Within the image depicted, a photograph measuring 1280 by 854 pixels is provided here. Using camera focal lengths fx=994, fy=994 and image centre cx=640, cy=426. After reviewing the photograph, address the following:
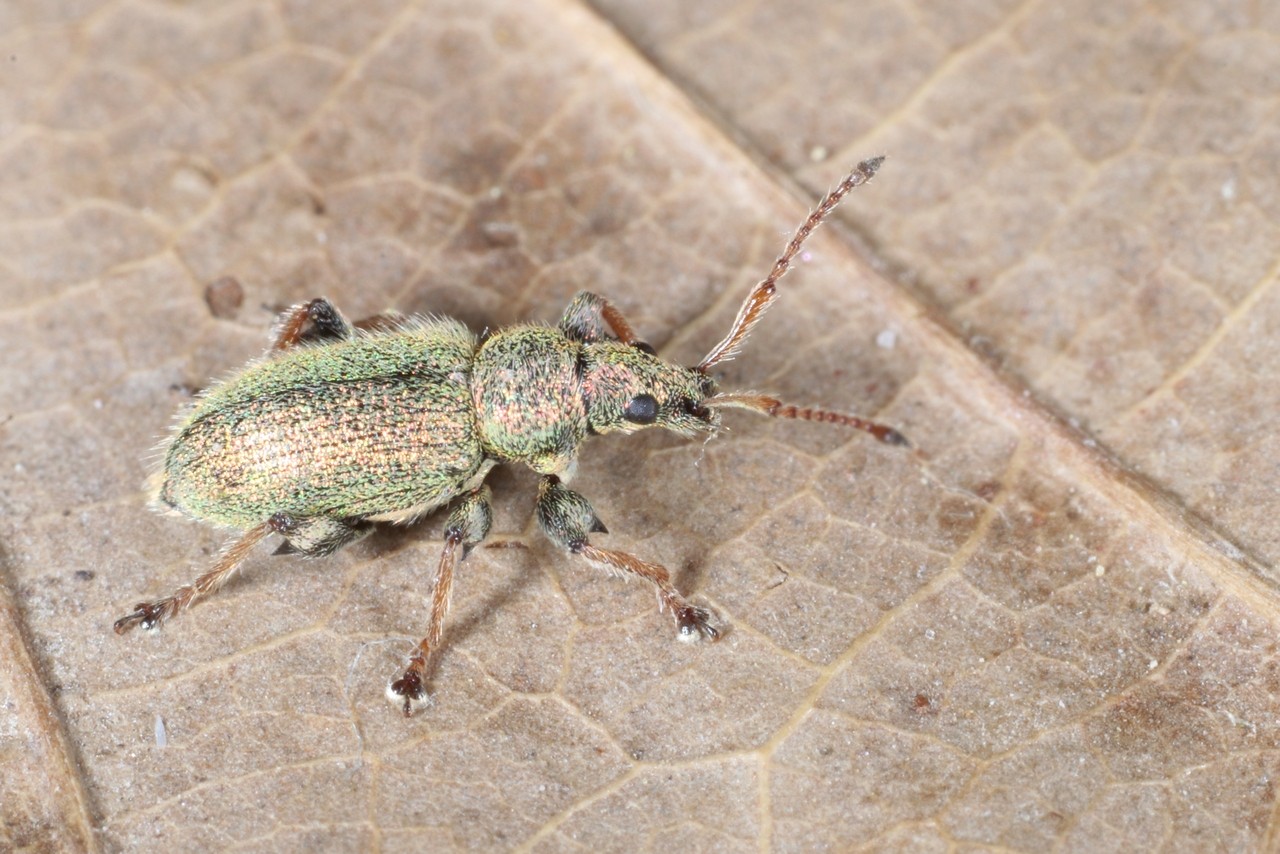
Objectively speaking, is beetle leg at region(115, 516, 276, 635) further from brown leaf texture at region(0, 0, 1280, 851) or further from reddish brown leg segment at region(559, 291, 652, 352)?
reddish brown leg segment at region(559, 291, 652, 352)

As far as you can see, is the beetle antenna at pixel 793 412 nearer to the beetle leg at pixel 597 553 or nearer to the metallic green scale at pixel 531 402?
the metallic green scale at pixel 531 402

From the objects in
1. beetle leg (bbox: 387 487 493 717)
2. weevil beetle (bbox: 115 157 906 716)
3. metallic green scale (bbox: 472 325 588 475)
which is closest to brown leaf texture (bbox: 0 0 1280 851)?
beetle leg (bbox: 387 487 493 717)

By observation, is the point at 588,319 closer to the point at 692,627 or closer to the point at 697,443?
the point at 697,443

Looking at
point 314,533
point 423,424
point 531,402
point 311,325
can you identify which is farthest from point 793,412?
point 311,325

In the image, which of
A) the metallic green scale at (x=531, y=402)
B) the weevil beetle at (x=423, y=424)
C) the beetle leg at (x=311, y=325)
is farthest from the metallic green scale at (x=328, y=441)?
the beetle leg at (x=311, y=325)

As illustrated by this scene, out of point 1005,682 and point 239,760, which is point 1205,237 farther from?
point 239,760
